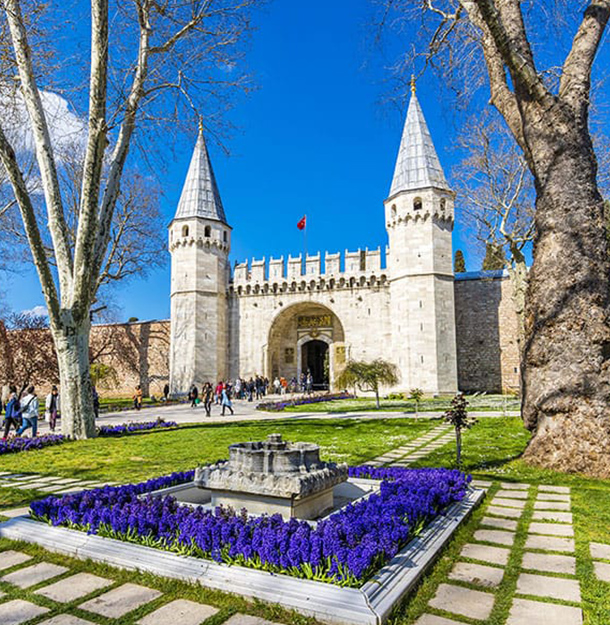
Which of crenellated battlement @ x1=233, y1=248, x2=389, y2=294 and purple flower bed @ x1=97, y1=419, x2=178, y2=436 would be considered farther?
crenellated battlement @ x1=233, y1=248, x2=389, y2=294

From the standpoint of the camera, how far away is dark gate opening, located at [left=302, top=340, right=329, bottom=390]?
Result: 32094mm

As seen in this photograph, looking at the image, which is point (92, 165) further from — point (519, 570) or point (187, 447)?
point (519, 570)

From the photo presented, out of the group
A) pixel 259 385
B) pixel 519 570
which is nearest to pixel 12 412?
pixel 519 570

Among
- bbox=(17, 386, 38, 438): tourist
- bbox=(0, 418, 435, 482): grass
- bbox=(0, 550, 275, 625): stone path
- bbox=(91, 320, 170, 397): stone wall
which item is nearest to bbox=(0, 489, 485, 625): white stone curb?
bbox=(0, 550, 275, 625): stone path

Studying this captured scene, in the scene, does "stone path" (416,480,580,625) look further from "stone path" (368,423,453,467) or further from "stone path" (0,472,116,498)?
"stone path" (0,472,116,498)

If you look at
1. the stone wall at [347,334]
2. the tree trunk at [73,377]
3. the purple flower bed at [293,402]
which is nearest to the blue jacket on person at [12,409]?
the tree trunk at [73,377]

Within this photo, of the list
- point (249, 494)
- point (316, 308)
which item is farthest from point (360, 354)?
point (249, 494)

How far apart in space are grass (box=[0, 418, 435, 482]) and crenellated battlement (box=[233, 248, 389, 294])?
1520 cm

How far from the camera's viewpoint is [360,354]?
88.9 feet

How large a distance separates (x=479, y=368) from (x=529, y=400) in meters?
20.4

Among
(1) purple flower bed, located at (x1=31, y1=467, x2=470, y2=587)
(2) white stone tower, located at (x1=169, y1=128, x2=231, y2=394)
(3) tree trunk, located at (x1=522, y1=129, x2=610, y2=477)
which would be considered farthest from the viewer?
(2) white stone tower, located at (x1=169, y1=128, x2=231, y2=394)

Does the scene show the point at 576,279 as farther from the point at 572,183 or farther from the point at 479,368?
the point at 479,368

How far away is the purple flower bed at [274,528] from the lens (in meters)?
2.93

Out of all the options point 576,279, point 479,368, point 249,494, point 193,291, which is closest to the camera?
point 249,494
